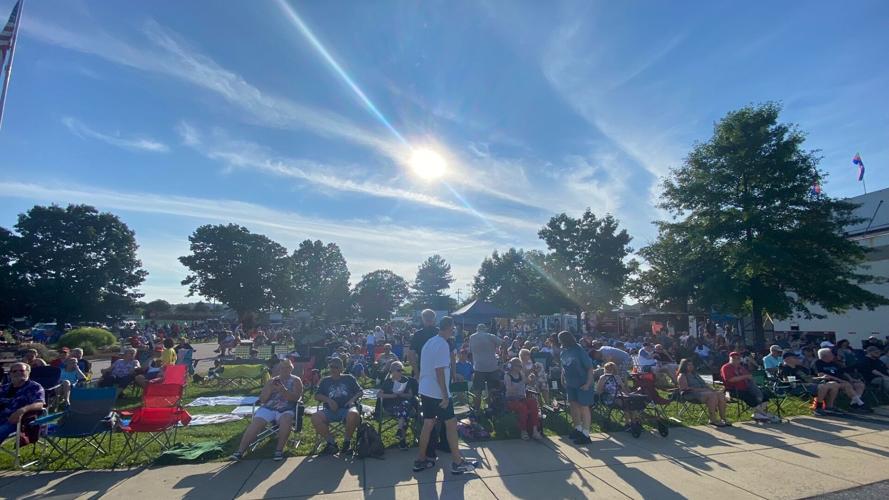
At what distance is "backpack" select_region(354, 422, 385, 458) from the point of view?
5566 millimetres

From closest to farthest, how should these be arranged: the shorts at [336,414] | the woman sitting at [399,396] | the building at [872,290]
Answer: the shorts at [336,414]
the woman sitting at [399,396]
the building at [872,290]

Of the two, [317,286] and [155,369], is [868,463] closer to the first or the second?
[155,369]

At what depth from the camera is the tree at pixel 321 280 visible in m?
64.6

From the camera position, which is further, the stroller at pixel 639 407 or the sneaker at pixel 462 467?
the stroller at pixel 639 407

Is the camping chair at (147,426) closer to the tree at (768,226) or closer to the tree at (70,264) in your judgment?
the tree at (768,226)

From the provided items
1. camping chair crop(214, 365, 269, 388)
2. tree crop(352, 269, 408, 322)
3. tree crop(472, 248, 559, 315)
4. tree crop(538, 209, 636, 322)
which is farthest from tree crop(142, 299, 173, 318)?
camping chair crop(214, 365, 269, 388)

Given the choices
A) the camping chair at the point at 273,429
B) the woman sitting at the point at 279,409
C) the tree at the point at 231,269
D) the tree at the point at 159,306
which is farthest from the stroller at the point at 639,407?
the tree at the point at 159,306

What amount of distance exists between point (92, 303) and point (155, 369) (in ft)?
108

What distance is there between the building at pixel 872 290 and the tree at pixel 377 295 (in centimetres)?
5114

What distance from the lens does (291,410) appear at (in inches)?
234

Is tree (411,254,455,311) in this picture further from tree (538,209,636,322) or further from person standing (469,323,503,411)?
person standing (469,323,503,411)

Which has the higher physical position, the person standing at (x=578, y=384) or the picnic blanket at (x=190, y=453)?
the person standing at (x=578, y=384)

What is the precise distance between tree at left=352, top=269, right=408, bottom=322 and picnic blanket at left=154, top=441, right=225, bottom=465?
59548 millimetres

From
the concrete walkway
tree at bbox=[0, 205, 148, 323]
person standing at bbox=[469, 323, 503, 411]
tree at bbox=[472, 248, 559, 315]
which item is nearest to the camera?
the concrete walkway
